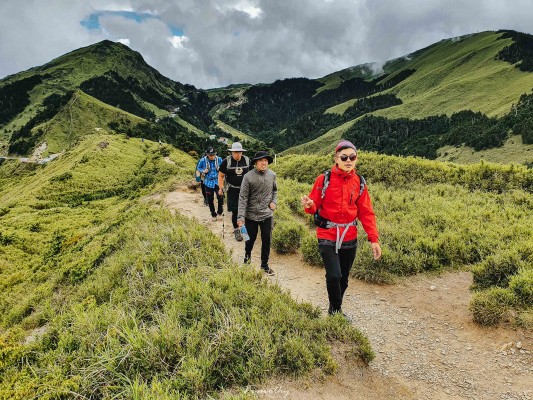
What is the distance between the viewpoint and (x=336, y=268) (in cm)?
510

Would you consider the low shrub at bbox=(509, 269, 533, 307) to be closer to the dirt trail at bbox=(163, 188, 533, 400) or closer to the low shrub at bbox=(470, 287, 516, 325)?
the low shrub at bbox=(470, 287, 516, 325)

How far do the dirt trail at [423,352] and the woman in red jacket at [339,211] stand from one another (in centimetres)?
126

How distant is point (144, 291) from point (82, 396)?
231cm

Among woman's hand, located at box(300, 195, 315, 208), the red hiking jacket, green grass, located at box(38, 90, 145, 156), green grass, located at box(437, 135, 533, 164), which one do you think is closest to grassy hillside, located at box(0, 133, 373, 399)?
the red hiking jacket

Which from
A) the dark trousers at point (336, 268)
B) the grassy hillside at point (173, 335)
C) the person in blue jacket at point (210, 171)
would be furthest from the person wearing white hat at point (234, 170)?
the dark trousers at point (336, 268)

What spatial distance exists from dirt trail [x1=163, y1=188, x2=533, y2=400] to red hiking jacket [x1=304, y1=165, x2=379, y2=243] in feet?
5.85

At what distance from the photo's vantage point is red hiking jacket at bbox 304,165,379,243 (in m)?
5.06

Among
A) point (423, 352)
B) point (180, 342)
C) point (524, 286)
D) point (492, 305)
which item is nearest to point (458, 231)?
point (524, 286)

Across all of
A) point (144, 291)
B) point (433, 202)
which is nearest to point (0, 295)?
point (144, 291)

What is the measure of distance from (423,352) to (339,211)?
2.52 metres

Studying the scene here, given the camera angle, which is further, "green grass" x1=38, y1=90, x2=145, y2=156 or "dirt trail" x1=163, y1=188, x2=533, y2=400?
"green grass" x1=38, y1=90, x2=145, y2=156

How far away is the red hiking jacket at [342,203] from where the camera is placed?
16.6 ft

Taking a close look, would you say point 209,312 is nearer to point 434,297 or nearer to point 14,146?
point 434,297

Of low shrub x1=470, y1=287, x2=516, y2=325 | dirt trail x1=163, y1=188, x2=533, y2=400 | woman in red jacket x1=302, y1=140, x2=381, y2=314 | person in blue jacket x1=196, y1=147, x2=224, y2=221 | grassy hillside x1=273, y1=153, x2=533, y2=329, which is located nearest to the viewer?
dirt trail x1=163, y1=188, x2=533, y2=400
